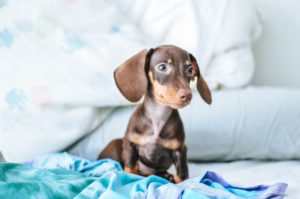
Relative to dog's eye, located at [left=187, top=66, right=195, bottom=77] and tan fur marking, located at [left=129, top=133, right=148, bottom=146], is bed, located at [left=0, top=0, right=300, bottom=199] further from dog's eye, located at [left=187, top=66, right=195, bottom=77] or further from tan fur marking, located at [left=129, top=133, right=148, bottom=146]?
dog's eye, located at [left=187, top=66, right=195, bottom=77]

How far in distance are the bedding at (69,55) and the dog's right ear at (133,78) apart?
462 millimetres

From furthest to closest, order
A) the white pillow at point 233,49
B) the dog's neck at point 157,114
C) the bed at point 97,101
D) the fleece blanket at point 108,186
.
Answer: the white pillow at point 233,49 < the bed at point 97,101 < the dog's neck at point 157,114 < the fleece blanket at point 108,186

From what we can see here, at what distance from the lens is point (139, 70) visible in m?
0.90

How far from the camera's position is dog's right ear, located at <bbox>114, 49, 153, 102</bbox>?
89 cm

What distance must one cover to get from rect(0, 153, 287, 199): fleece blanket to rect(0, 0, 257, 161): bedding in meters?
0.31

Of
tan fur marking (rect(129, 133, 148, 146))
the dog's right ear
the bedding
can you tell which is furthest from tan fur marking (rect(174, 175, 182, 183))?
the bedding

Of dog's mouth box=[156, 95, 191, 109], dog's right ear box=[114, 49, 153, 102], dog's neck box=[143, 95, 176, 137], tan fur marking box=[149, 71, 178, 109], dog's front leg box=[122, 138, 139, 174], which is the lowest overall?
dog's front leg box=[122, 138, 139, 174]

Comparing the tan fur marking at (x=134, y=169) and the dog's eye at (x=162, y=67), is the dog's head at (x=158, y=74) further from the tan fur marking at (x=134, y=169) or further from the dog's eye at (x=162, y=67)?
the tan fur marking at (x=134, y=169)

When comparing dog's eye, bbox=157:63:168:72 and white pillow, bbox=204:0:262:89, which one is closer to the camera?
dog's eye, bbox=157:63:168:72

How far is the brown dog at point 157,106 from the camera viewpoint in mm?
885

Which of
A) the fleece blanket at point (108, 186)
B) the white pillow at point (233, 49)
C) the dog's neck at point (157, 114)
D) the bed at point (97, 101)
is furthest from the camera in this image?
the white pillow at point (233, 49)

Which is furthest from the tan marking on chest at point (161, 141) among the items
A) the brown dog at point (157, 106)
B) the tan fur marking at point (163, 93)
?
the tan fur marking at point (163, 93)

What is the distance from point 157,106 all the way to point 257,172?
0.42 meters

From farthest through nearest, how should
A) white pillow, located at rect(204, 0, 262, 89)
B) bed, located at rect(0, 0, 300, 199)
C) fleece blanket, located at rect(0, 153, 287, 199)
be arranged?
white pillow, located at rect(204, 0, 262, 89), bed, located at rect(0, 0, 300, 199), fleece blanket, located at rect(0, 153, 287, 199)
